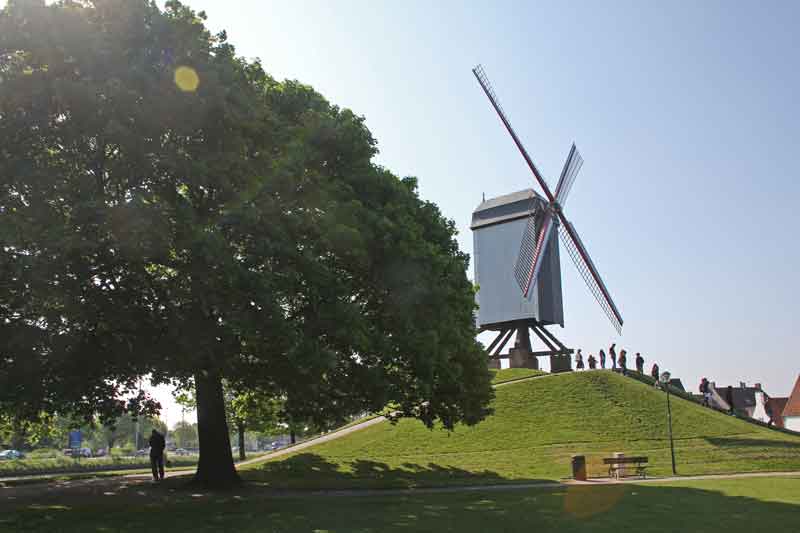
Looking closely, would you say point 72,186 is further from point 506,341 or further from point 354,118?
point 506,341

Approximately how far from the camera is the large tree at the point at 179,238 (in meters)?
16.0

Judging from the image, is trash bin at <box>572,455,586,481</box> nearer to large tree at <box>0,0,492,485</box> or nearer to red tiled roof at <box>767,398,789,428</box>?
large tree at <box>0,0,492,485</box>

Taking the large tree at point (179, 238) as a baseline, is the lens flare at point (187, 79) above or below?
above

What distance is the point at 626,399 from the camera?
131 feet

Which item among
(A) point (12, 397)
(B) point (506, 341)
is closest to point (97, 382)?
(A) point (12, 397)

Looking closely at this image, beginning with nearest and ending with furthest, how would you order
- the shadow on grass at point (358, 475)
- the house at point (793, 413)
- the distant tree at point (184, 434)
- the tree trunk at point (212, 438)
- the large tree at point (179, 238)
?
the large tree at point (179, 238) → the tree trunk at point (212, 438) → the shadow on grass at point (358, 475) → the house at point (793, 413) → the distant tree at point (184, 434)

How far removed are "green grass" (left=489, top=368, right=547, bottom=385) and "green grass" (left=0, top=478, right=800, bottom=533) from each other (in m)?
30.4

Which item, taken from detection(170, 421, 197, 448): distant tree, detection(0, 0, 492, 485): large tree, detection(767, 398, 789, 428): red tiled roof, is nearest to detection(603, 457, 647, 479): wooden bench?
detection(0, 0, 492, 485): large tree

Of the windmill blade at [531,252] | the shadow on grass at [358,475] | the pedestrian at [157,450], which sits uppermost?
the windmill blade at [531,252]

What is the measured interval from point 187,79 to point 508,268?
1748 inches

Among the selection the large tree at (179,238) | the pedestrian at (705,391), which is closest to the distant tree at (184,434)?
the pedestrian at (705,391)

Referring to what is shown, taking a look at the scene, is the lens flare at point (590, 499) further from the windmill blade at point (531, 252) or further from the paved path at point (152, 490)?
the windmill blade at point (531, 252)

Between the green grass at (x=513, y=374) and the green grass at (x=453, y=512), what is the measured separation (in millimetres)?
30355

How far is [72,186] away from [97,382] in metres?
6.44
